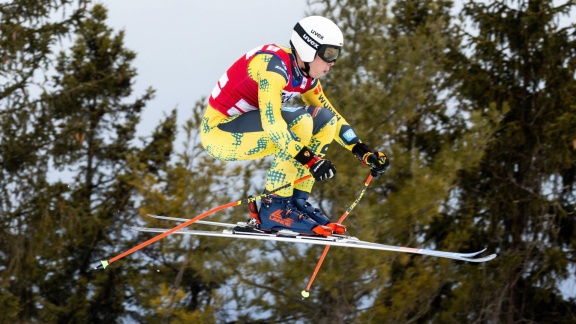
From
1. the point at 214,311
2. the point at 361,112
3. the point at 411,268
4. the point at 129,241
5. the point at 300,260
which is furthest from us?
the point at 129,241

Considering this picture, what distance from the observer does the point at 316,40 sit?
460 centimetres

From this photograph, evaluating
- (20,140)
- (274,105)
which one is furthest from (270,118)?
(20,140)

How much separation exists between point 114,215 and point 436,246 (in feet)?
20.2

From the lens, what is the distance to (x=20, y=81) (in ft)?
48.7

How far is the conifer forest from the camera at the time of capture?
10961 mm

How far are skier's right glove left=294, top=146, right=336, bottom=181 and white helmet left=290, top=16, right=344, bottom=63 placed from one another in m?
0.49

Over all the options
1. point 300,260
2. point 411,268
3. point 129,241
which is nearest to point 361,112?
point 300,260

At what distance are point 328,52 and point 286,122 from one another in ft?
1.40

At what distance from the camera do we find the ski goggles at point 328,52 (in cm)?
461

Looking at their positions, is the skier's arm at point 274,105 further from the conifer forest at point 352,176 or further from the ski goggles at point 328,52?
the conifer forest at point 352,176

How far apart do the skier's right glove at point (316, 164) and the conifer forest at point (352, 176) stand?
18.3ft

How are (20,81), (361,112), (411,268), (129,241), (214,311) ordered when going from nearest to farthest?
1. (361,112)
2. (214,311)
3. (411,268)
4. (20,81)
5. (129,241)

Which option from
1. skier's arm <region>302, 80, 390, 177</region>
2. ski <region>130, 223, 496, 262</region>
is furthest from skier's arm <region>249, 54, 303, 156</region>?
ski <region>130, 223, 496, 262</region>

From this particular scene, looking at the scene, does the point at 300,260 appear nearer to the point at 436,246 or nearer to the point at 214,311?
the point at 214,311
